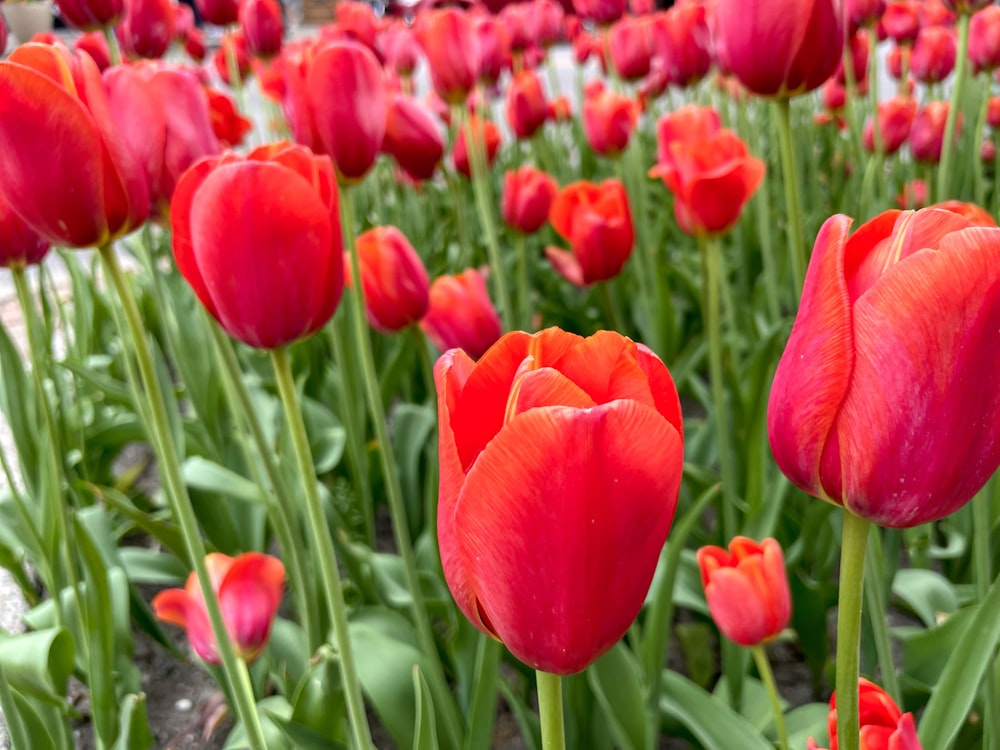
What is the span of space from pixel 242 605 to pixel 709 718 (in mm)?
339

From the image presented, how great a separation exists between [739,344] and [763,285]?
0.75 ft

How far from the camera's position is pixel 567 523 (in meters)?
0.28

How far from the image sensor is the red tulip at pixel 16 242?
0.68 metres

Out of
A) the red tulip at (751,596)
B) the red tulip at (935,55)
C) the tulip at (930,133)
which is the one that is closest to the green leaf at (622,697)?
the red tulip at (751,596)

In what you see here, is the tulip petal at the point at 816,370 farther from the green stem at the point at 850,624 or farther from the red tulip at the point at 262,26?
the red tulip at the point at 262,26

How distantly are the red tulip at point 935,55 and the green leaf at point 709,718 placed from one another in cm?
147

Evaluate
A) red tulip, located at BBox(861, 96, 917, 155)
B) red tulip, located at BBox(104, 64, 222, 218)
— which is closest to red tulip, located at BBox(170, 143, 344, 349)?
red tulip, located at BBox(104, 64, 222, 218)

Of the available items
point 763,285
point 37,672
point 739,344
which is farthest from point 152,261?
point 763,285

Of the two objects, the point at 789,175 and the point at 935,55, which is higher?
→ the point at 789,175

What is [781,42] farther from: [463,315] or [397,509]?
[397,509]

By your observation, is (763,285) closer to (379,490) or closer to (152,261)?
(379,490)

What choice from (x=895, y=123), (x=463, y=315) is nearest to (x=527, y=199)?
(x=463, y=315)

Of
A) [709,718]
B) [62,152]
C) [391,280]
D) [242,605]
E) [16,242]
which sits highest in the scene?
[62,152]

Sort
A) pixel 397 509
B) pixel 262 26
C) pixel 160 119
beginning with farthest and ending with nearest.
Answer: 1. pixel 262 26
2. pixel 397 509
3. pixel 160 119
